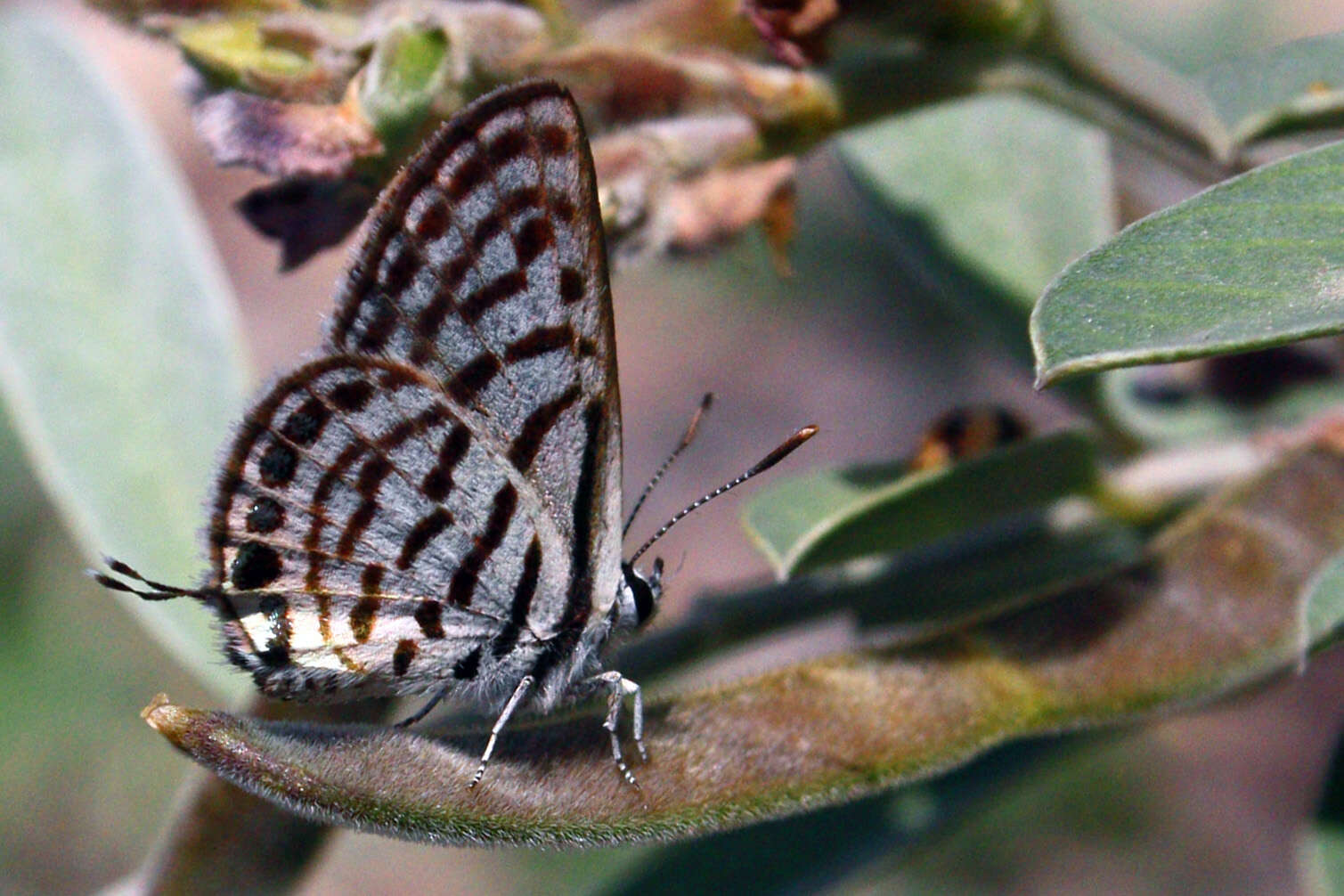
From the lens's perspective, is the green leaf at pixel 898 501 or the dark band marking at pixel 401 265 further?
the green leaf at pixel 898 501

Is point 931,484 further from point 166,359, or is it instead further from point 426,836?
point 166,359

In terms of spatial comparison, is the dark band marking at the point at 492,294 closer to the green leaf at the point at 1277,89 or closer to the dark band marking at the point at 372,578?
the dark band marking at the point at 372,578

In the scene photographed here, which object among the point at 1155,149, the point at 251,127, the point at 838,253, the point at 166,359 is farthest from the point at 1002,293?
the point at 838,253

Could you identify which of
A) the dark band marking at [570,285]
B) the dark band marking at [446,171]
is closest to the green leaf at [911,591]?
the dark band marking at [570,285]

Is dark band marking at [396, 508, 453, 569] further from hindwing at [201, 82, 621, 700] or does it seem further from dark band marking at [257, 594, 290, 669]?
dark band marking at [257, 594, 290, 669]

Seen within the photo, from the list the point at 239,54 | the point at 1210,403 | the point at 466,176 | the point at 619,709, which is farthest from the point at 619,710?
the point at 1210,403

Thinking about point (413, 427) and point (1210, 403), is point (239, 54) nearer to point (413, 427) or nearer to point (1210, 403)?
point (413, 427)

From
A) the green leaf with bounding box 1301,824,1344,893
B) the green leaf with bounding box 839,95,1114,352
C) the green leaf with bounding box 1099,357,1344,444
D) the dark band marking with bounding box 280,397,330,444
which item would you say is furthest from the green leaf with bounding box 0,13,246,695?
the green leaf with bounding box 1301,824,1344,893
